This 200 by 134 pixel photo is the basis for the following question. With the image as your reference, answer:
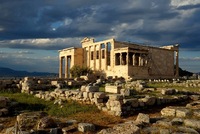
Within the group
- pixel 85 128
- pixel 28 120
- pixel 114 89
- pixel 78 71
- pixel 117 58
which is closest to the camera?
pixel 85 128

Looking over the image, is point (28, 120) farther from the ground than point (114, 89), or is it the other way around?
point (114, 89)

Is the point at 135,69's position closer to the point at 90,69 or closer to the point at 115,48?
the point at 115,48

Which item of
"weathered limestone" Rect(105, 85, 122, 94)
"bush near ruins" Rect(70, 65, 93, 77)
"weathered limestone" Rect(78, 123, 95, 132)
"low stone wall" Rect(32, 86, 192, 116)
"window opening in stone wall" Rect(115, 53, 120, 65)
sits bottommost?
"weathered limestone" Rect(78, 123, 95, 132)

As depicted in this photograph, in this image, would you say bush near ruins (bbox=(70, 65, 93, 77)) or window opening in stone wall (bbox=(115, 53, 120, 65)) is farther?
window opening in stone wall (bbox=(115, 53, 120, 65))

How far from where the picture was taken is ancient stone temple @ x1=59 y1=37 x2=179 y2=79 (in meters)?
52.2

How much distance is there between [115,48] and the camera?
5403cm

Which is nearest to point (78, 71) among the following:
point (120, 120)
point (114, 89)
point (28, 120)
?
point (114, 89)

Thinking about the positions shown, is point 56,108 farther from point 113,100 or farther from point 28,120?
point 28,120

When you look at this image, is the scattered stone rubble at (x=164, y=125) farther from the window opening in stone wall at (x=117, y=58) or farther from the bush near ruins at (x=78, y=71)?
the window opening in stone wall at (x=117, y=58)

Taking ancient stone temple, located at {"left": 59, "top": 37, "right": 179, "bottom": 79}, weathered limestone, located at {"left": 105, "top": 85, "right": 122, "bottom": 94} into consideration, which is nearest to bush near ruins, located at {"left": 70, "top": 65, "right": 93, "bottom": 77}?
ancient stone temple, located at {"left": 59, "top": 37, "right": 179, "bottom": 79}

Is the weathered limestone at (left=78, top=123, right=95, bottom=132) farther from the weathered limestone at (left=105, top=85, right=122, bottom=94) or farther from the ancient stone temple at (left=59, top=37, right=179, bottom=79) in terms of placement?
the ancient stone temple at (left=59, top=37, right=179, bottom=79)

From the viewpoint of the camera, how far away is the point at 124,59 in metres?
58.5

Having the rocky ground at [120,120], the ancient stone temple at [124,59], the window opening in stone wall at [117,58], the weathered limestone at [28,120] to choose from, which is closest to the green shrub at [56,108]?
the rocky ground at [120,120]

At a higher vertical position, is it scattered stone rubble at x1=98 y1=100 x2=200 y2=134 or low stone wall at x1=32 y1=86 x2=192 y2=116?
low stone wall at x1=32 y1=86 x2=192 y2=116
